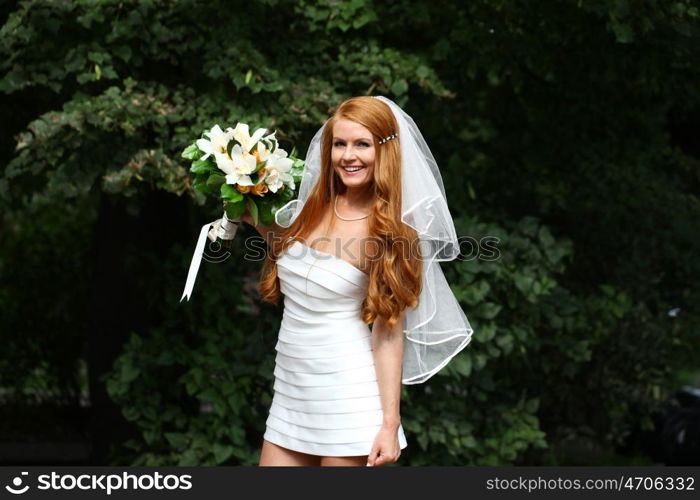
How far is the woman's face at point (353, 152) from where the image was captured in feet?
11.9

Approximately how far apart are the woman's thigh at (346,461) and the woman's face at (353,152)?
97 cm

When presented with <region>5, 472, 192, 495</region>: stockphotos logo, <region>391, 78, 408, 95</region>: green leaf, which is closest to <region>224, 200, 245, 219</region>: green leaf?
<region>5, 472, 192, 495</region>: stockphotos logo

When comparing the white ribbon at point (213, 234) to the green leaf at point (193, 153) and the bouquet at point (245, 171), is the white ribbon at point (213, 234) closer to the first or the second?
the bouquet at point (245, 171)

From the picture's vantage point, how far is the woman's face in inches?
143

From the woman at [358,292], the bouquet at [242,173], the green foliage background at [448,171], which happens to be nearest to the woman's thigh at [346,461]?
the woman at [358,292]

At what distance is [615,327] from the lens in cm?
725

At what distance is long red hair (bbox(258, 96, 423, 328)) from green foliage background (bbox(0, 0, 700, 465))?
1722 millimetres

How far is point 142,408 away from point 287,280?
9.20ft

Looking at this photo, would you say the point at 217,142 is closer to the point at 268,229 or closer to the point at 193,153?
the point at 193,153

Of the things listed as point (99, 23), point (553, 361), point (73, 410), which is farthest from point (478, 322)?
point (73, 410)

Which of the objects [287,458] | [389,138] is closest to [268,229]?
[389,138]

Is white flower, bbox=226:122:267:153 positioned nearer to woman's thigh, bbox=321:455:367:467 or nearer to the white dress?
the white dress

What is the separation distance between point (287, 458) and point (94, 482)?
A: 786mm

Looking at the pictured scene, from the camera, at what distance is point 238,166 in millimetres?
3746
